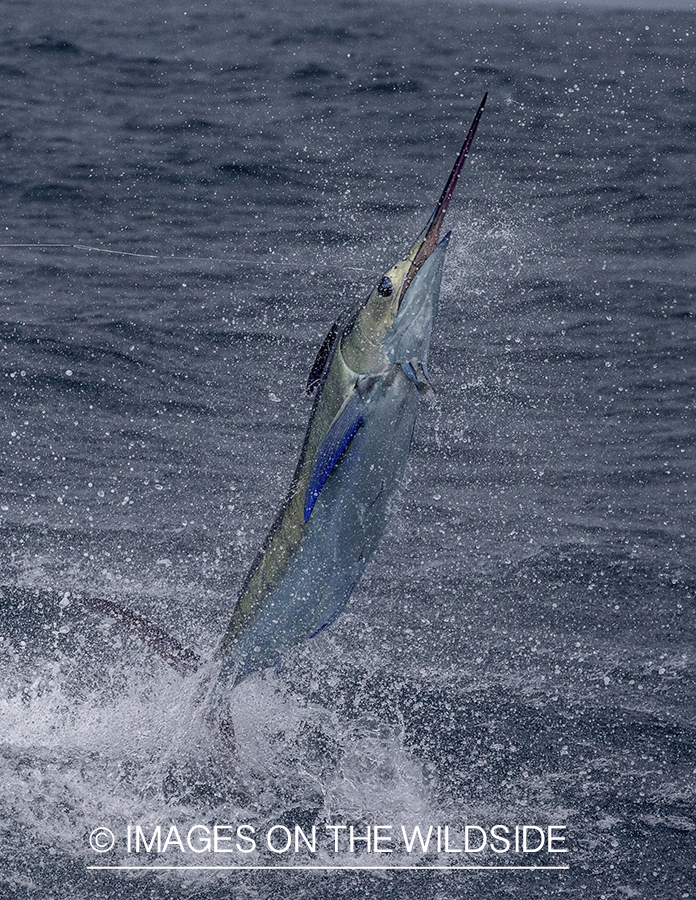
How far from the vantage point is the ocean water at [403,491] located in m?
4.88

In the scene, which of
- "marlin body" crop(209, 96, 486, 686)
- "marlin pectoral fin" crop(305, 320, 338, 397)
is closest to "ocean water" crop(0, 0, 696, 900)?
"marlin body" crop(209, 96, 486, 686)

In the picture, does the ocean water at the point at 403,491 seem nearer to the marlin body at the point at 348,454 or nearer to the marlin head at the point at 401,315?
the marlin body at the point at 348,454

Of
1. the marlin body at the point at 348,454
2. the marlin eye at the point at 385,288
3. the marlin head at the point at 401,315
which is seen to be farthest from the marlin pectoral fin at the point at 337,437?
the marlin eye at the point at 385,288

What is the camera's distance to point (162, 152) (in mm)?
12648

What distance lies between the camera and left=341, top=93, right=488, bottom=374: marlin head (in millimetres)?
3510

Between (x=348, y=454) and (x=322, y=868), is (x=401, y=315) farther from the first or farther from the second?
(x=322, y=868)

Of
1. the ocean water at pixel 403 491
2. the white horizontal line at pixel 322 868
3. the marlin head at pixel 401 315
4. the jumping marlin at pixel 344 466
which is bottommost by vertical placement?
the white horizontal line at pixel 322 868

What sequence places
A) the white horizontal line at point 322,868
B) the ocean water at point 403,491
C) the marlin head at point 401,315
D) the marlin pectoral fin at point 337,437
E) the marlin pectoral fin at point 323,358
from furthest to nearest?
1. the ocean water at point 403,491
2. the white horizontal line at point 322,868
3. the marlin pectoral fin at point 323,358
4. the marlin pectoral fin at point 337,437
5. the marlin head at point 401,315

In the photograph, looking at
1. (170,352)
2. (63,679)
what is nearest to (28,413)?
(170,352)

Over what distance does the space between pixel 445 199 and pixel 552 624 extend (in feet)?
10.6

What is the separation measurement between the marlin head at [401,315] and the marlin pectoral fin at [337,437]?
0.12m

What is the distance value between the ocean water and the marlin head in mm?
2056

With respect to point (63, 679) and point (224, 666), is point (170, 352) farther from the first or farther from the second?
point (224, 666)

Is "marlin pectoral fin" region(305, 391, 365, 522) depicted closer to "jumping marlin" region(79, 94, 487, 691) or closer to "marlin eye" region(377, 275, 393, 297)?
"jumping marlin" region(79, 94, 487, 691)
